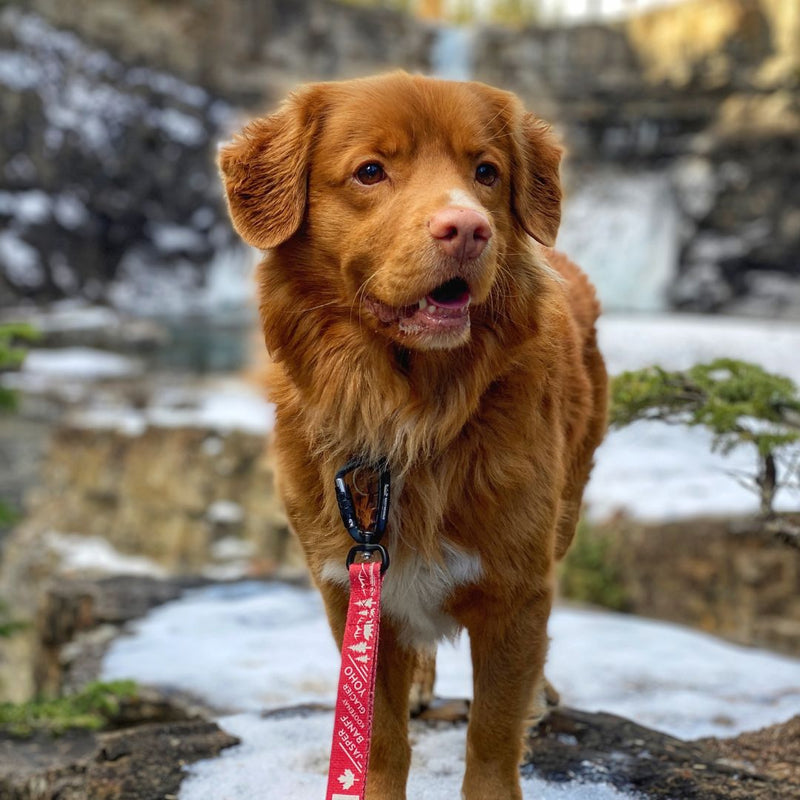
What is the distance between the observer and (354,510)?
2.50m

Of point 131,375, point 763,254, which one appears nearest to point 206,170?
point 131,375

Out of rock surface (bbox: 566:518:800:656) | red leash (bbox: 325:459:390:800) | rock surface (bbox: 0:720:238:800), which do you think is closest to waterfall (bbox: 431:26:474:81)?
rock surface (bbox: 566:518:800:656)

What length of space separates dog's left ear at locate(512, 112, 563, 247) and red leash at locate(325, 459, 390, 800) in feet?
2.83

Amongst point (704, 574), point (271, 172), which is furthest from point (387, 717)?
point (704, 574)

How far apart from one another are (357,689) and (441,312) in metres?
0.97

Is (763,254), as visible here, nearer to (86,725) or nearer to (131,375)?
(131,375)

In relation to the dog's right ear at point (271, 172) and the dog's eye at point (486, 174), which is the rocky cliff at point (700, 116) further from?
the dog's right ear at point (271, 172)

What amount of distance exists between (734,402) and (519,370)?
1.70 metres

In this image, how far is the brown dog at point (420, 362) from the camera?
2.49 meters

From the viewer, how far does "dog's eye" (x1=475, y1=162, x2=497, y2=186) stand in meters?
2.62

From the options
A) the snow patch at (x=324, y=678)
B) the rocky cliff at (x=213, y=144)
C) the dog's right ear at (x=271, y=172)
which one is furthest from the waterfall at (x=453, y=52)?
the dog's right ear at (x=271, y=172)

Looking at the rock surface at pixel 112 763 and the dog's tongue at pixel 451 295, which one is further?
the rock surface at pixel 112 763

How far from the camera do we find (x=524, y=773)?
318cm

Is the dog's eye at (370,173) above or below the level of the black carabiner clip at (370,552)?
above
